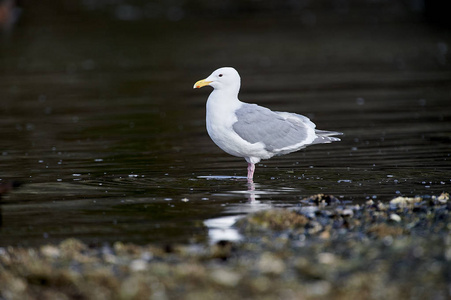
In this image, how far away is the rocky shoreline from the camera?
20.1ft

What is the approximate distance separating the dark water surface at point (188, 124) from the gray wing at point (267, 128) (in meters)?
0.53

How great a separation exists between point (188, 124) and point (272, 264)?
31.5ft

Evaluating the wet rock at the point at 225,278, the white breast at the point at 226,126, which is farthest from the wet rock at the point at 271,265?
the white breast at the point at 226,126

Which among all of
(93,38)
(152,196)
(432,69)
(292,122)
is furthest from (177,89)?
(93,38)

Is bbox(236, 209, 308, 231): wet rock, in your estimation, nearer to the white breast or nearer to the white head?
the white breast

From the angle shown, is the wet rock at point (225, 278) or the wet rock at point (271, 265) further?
the wet rock at point (271, 265)

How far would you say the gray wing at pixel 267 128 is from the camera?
1080cm

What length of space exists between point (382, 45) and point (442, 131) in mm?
14454

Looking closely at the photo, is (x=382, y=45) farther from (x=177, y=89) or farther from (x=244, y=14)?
(x=244, y=14)

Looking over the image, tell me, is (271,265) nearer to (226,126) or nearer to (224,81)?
(226,126)


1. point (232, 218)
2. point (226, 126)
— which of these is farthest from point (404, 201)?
point (226, 126)

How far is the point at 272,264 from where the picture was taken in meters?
6.64

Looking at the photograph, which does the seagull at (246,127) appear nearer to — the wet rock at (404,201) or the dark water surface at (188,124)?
the dark water surface at (188,124)

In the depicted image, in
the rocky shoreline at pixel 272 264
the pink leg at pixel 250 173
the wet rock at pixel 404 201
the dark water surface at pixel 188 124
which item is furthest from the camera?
the pink leg at pixel 250 173
